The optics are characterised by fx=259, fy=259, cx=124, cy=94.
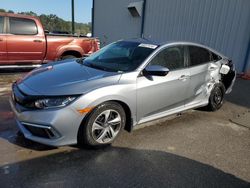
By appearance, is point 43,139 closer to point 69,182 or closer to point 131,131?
point 69,182

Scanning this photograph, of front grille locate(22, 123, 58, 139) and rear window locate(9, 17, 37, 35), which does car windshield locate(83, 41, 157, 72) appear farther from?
rear window locate(9, 17, 37, 35)

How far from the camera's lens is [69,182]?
9.22 feet

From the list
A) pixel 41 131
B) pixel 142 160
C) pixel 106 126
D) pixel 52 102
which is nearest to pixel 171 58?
pixel 106 126

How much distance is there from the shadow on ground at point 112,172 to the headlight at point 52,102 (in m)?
0.67

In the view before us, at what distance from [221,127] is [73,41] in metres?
5.22

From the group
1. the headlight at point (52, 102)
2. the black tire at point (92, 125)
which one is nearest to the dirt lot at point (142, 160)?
the black tire at point (92, 125)

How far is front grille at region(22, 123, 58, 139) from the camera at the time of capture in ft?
10.1

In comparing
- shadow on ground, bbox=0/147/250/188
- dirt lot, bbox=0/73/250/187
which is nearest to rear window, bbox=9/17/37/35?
dirt lot, bbox=0/73/250/187

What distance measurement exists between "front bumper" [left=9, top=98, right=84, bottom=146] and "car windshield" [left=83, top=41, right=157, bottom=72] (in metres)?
1.04

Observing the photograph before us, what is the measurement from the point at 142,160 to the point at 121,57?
1743 millimetres

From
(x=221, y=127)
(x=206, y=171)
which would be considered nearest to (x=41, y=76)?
(x=206, y=171)

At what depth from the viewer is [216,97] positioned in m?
5.37

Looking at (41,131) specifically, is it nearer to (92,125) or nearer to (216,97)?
(92,125)

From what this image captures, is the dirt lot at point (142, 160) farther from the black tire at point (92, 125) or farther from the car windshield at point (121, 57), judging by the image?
the car windshield at point (121, 57)
